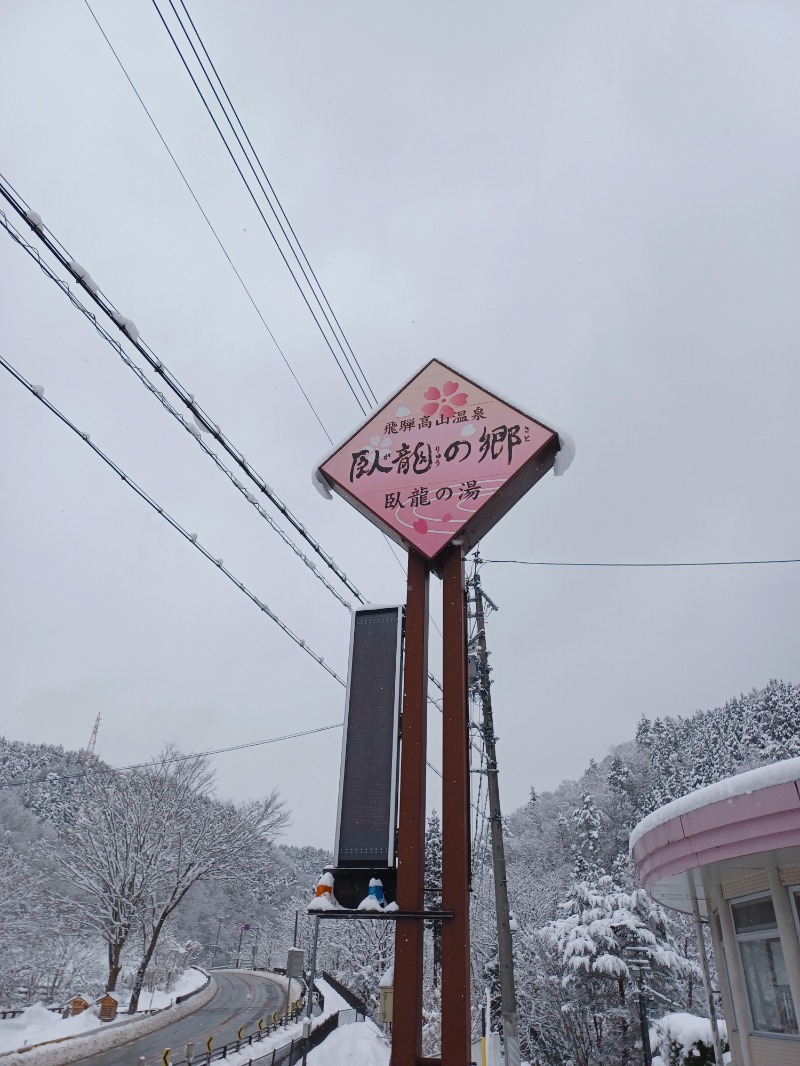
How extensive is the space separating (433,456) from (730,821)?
15.8 ft

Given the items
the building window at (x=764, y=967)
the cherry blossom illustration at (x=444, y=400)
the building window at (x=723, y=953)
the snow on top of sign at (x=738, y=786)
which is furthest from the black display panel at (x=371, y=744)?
the building window at (x=723, y=953)

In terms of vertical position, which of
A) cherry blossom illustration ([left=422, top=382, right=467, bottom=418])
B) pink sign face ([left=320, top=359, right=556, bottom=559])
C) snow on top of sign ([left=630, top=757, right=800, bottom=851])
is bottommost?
snow on top of sign ([left=630, top=757, right=800, bottom=851])

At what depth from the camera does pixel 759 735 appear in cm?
4906

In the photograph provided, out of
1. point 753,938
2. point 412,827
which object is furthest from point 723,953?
point 412,827

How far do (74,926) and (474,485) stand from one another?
34.1 metres

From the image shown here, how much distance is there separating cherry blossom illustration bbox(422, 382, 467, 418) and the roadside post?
0.01 m

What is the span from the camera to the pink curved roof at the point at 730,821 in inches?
225

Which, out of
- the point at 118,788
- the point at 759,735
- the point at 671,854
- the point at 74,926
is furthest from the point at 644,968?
the point at 759,735

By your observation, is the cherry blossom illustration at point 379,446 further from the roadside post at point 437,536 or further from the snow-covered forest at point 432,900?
the snow-covered forest at point 432,900

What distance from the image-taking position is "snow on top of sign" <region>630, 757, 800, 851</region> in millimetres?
5688

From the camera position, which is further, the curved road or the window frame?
the curved road

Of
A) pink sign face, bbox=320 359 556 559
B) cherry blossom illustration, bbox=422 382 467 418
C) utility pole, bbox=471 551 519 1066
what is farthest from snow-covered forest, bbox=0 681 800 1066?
cherry blossom illustration, bbox=422 382 467 418

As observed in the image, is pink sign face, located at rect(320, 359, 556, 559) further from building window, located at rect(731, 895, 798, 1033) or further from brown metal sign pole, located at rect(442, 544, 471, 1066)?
building window, located at rect(731, 895, 798, 1033)

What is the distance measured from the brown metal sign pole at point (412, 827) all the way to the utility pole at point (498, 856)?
220 inches
